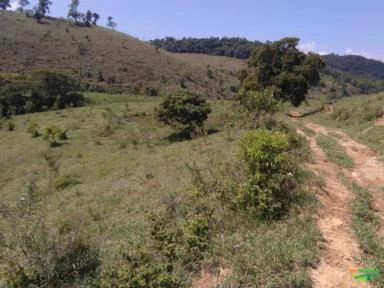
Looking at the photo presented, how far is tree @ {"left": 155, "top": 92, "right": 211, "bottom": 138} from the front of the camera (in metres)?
29.9

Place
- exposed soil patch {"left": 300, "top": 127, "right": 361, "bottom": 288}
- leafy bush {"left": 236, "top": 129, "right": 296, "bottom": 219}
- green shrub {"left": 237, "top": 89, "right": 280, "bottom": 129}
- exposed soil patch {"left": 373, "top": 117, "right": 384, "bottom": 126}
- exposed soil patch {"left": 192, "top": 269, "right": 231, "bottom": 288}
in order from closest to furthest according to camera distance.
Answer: exposed soil patch {"left": 300, "top": 127, "right": 361, "bottom": 288}
exposed soil patch {"left": 192, "top": 269, "right": 231, "bottom": 288}
leafy bush {"left": 236, "top": 129, "right": 296, "bottom": 219}
green shrub {"left": 237, "top": 89, "right": 280, "bottom": 129}
exposed soil patch {"left": 373, "top": 117, "right": 384, "bottom": 126}

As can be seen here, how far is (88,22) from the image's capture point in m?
111

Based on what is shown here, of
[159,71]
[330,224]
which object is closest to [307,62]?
[330,224]

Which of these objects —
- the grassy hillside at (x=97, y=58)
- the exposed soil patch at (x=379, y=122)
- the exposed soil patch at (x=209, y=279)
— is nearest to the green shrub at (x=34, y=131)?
the exposed soil patch at (x=379, y=122)

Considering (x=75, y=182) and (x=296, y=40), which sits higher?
(x=296, y=40)

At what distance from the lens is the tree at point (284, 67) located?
33469 mm

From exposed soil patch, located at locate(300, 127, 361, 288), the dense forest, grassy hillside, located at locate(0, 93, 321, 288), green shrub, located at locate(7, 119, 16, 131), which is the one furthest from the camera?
the dense forest

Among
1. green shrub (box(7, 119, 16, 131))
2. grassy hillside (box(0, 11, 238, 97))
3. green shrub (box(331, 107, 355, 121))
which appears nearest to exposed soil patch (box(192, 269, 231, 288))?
green shrub (box(331, 107, 355, 121))

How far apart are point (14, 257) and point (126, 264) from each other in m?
2.25

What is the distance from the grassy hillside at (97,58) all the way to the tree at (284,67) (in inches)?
1698

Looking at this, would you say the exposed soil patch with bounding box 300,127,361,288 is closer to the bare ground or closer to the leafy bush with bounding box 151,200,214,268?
the bare ground

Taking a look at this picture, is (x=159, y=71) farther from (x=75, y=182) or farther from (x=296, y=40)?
(x=75, y=182)

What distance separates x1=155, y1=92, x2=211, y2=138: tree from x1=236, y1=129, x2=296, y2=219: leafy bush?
19.2 m

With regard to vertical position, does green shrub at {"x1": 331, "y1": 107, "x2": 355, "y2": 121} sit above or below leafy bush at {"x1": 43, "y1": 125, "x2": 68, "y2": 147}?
above
